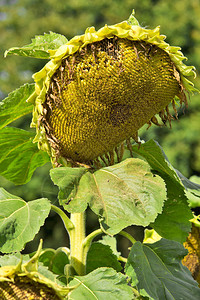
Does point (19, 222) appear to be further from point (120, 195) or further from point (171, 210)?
point (171, 210)

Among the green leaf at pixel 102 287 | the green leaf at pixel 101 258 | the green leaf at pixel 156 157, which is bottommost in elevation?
the green leaf at pixel 101 258

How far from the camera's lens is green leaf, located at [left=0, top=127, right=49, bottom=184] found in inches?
42.0

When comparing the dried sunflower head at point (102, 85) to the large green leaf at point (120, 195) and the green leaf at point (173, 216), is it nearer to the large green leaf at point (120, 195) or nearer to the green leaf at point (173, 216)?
the large green leaf at point (120, 195)

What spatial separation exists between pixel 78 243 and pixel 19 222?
7.5 inches

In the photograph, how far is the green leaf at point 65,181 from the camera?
83cm

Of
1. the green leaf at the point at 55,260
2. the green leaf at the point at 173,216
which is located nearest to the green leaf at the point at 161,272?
the green leaf at the point at 173,216

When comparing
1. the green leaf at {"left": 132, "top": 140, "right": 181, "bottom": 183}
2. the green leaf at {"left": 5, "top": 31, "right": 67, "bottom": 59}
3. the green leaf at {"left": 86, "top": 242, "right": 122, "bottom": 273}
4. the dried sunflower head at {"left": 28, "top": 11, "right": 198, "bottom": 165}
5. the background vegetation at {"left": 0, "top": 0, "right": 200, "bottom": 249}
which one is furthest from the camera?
the background vegetation at {"left": 0, "top": 0, "right": 200, "bottom": 249}

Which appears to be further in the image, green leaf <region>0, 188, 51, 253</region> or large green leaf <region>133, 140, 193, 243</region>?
large green leaf <region>133, 140, 193, 243</region>

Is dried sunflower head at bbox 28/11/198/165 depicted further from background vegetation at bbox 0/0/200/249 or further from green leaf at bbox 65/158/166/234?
background vegetation at bbox 0/0/200/249

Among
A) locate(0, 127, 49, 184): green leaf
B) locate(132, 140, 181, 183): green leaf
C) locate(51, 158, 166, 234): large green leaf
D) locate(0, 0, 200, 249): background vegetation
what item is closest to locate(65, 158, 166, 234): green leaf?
locate(51, 158, 166, 234): large green leaf

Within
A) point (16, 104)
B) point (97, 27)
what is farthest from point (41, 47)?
point (97, 27)

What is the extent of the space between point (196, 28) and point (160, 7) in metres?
0.81

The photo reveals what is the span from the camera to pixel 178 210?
109 cm

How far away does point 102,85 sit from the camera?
82 cm
